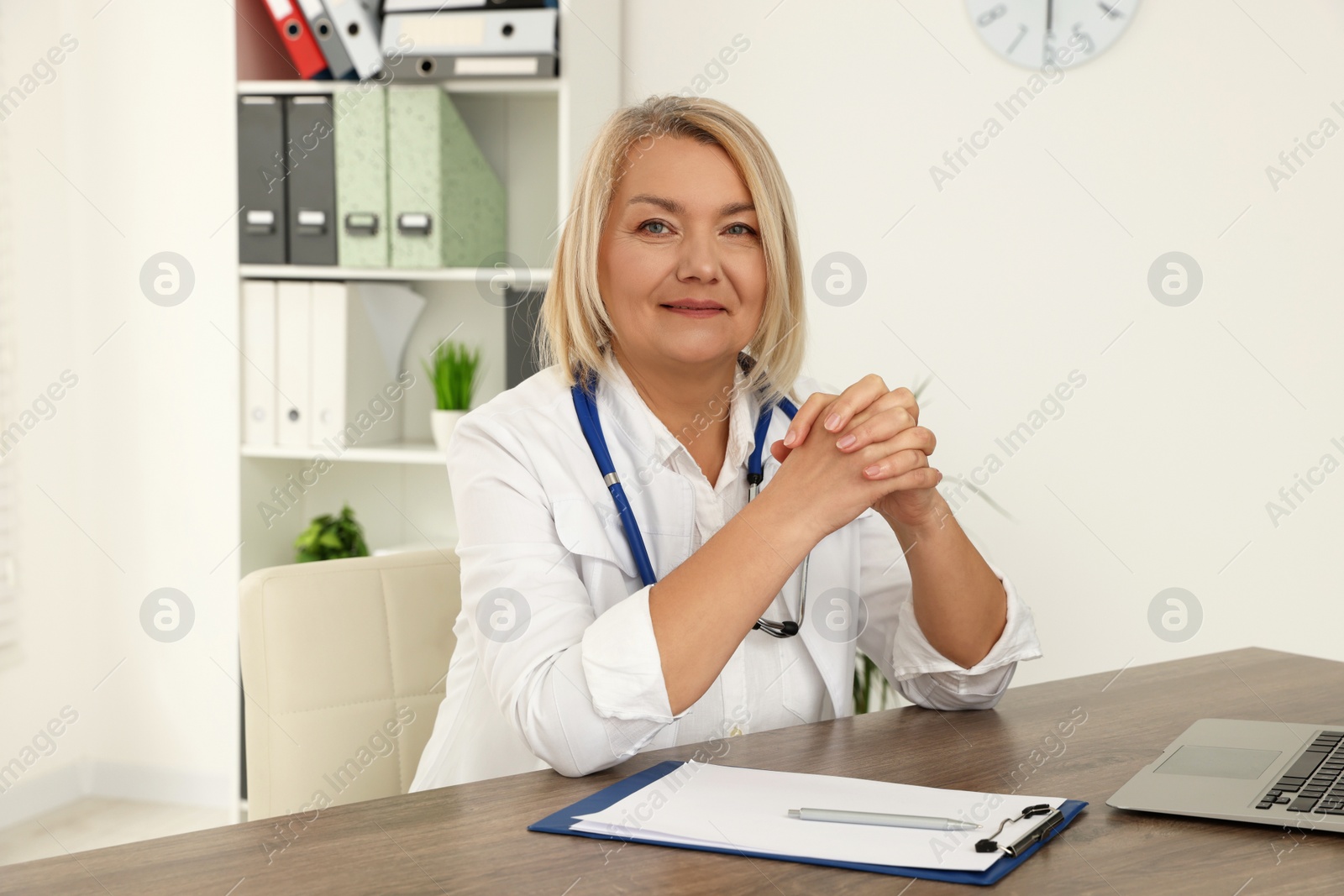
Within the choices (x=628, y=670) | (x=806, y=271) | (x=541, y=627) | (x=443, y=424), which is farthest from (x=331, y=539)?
(x=628, y=670)

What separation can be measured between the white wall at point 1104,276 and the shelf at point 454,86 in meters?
0.40

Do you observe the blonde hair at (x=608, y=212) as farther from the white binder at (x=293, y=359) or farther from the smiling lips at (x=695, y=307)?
the white binder at (x=293, y=359)

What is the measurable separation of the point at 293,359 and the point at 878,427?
6.16ft

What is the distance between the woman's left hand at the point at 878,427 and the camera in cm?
105

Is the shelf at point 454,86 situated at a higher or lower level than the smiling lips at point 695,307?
higher

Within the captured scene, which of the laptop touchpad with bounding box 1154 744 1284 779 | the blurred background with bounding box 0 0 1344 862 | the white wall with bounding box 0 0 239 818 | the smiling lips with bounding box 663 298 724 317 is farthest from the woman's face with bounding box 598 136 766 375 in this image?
the white wall with bounding box 0 0 239 818

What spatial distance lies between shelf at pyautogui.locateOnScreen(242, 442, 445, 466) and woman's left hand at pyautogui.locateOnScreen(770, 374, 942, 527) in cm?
159

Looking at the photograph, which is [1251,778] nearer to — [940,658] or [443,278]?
[940,658]

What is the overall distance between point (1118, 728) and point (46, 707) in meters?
2.88

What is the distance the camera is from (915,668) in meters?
1.22

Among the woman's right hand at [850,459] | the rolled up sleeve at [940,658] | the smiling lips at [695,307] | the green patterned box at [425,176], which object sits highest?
the green patterned box at [425,176]

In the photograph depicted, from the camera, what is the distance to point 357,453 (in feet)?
8.57

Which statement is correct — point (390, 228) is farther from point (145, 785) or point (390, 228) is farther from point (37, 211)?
point (145, 785)

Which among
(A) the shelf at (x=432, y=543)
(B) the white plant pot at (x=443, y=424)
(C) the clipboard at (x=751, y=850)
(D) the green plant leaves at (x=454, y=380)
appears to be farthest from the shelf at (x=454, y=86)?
(C) the clipboard at (x=751, y=850)
